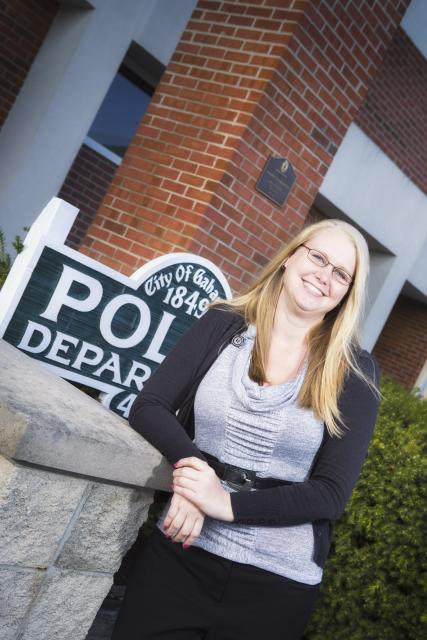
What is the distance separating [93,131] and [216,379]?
6.90m

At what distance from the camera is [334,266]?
1.92m

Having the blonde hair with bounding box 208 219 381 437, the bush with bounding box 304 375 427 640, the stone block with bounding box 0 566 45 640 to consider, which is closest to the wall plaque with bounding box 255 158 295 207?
the bush with bounding box 304 375 427 640

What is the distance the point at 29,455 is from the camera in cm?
150

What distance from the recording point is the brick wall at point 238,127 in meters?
4.35

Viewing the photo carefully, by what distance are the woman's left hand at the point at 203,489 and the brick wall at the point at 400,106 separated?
22.3 ft

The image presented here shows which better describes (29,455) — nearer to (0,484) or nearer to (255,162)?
(0,484)

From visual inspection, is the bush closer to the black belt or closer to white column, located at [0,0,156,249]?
the black belt

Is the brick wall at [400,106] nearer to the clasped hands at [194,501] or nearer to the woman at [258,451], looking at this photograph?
the woman at [258,451]

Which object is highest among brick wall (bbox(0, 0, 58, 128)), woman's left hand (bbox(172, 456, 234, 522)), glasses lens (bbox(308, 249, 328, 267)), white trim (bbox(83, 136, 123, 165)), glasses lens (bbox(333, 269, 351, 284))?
brick wall (bbox(0, 0, 58, 128))

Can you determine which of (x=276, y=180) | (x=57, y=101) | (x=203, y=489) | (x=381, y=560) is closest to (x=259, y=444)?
(x=203, y=489)

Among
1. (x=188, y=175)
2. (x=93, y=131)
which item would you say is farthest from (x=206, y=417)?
(x=93, y=131)

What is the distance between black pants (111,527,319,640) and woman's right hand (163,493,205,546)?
0.39 ft

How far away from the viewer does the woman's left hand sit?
161 cm

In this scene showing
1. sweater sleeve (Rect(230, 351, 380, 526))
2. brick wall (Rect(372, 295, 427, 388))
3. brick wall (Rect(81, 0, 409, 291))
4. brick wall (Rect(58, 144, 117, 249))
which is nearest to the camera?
sweater sleeve (Rect(230, 351, 380, 526))
